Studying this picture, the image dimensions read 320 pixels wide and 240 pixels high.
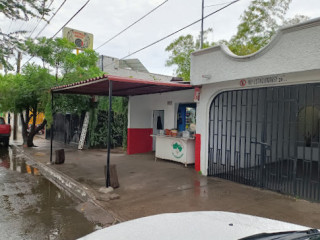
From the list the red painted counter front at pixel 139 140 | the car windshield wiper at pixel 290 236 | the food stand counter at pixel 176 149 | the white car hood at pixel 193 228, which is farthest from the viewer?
the red painted counter front at pixel 139 140

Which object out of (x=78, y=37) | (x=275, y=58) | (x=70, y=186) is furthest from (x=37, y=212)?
(x=78, y=37)

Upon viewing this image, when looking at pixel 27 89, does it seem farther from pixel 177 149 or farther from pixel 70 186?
pixel 177 149

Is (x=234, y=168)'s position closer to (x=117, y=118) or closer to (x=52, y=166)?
(x=52, y=166)

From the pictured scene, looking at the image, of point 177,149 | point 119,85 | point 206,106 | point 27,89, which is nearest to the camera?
point 206,106

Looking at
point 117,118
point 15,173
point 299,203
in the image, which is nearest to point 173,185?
point 299,203

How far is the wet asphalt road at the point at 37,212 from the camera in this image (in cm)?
414

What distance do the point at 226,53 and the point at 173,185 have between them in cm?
376

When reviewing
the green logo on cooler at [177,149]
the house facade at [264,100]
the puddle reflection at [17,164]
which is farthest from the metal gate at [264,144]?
the puddle reflection at [17,164]

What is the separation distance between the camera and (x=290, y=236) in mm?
1913

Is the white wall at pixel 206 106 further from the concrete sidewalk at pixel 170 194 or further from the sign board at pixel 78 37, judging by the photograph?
the sign board at pixel 78 37

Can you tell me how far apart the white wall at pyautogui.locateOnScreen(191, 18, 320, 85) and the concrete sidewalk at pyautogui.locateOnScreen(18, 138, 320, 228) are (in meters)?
2.80

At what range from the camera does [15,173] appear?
8484mm

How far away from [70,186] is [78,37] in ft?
58.1

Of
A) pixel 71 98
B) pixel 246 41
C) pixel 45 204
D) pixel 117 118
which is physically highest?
pixel 246 41
